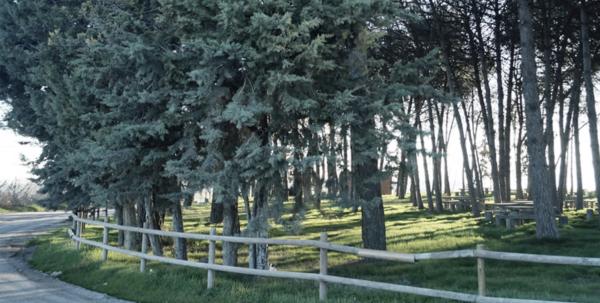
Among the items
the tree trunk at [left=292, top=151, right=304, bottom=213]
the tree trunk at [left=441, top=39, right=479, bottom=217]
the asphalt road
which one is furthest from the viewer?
the tree trunk at [left=441, top=39, right=479, bottom=217]

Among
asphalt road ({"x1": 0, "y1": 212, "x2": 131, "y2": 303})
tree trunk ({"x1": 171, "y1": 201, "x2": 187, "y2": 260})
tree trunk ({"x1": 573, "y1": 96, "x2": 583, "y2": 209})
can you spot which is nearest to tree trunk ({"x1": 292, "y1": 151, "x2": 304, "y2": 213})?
asphalt road ({"x1": 0, "y1": 212, "x2": 131, "y2": 303})

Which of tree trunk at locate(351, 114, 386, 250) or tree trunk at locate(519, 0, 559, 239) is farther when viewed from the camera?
tree trunk at locate(519, 0, 559, 239)

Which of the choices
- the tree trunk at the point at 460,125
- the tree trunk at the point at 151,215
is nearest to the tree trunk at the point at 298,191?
the tree trunk at the point at 151,215

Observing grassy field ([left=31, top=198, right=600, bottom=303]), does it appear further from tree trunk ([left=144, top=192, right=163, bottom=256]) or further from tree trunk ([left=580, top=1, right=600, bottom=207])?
tree trunk ([left=580, top=1, right=600, bottom=207])

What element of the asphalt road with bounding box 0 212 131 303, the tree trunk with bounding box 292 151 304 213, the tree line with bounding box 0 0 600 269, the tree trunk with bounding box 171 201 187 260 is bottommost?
the asphalt road with bounding box 0 212 131 303

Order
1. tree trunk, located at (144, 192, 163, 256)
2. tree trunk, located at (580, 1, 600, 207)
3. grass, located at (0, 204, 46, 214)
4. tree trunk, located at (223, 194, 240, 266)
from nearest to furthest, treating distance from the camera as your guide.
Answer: tree trunk, located at (223, 194, 240, 266) < tree trunk, located at (144, 192, 163, 256) < tree trunk, located at (580, 1, 600, 207) < grass, located at (0, 204, 46, 214)

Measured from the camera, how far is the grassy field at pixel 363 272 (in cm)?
906

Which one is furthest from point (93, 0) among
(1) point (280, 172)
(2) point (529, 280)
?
(2) point (529, 280)

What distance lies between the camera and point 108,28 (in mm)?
10898

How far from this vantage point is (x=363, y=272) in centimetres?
1267

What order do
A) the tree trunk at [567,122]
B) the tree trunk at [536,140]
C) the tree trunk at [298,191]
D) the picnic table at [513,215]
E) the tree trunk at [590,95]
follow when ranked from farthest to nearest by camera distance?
the tree trunk at [567,122], the picnic table at [513,215], the tree trunk at [590,95], the tree trunk at [536,140], the tree trunk at [298,191]

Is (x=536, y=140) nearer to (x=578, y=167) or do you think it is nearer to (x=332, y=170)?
(x=332, y=170)

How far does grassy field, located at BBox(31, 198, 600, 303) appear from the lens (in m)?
9.06

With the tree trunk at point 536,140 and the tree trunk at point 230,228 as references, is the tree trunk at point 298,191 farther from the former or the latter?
the tree trunk at point 536,140
